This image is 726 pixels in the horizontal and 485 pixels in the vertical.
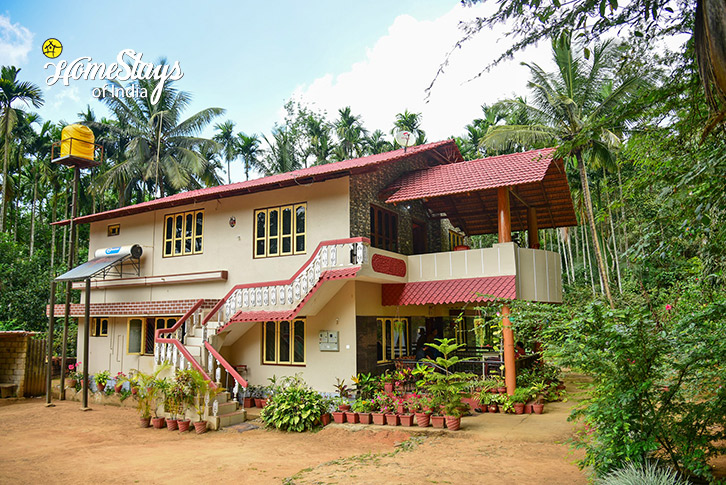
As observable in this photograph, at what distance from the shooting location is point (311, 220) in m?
14.3

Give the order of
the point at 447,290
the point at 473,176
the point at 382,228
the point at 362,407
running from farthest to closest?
1. the point at 382,228
2. the point at 473,176
3. the point at 447,290
4. the point at 362,407

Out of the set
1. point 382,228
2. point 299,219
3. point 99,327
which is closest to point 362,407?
point 382,228

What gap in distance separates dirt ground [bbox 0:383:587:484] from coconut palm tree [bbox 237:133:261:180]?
27069 millimetres

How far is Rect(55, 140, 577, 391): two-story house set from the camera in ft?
42.9

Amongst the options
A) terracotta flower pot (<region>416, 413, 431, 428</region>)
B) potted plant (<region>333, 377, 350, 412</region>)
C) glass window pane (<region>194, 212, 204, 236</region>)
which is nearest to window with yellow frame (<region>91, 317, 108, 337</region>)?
glass window pane (<region>194, 212, 204, 236</region>)

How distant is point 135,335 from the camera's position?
58.4 ft

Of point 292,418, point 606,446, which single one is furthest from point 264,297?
point 606,446

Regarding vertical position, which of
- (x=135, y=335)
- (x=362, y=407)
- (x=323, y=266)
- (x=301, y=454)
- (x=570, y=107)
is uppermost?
(x=570, y=107)

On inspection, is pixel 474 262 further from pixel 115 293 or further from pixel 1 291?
pixel 1 291

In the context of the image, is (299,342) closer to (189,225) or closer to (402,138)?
(189,225)

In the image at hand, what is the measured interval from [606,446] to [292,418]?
7.09 meters

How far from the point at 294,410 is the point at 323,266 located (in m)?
3.37

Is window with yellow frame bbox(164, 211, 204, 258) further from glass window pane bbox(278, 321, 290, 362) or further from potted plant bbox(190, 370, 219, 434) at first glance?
potted plant bbox(190, 370, 219, 434)

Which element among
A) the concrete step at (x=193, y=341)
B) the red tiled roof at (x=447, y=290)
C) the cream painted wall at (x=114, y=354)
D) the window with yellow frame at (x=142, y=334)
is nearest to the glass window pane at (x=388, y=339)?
the red tiled roof at (x=447, y=290)
